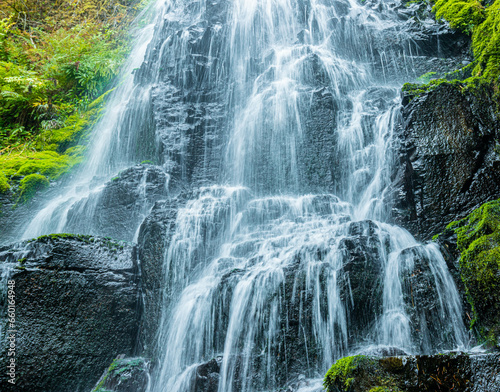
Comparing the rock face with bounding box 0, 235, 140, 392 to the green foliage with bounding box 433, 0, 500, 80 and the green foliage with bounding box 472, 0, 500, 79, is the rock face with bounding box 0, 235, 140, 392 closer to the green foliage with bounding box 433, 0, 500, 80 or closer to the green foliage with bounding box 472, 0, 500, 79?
the green foliage with bounding box 472, 0, 500, 79

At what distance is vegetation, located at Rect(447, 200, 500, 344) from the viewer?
3.79m

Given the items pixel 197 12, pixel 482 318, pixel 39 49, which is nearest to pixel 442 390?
pixel 482 318

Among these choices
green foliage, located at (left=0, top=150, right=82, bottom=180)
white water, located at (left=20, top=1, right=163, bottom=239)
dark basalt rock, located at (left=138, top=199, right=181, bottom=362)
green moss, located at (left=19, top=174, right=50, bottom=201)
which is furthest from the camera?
green foliage, located at (left=0, top=150, right=82, bottom=180)

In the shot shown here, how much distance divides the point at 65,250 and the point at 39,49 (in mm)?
12852

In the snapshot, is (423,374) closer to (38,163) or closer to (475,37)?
(475,37)

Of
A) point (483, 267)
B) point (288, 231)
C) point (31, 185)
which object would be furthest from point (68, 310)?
point (483, 267)

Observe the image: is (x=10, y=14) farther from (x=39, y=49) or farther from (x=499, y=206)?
(x=499, y=206)

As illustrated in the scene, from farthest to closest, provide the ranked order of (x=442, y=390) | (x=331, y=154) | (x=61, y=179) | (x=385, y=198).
Result: (x=61, y=179) < (x=331, y=154) < (x=385, y=198) < (x=442, y=390)

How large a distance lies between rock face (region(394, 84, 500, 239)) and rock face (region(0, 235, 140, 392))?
19.7ft

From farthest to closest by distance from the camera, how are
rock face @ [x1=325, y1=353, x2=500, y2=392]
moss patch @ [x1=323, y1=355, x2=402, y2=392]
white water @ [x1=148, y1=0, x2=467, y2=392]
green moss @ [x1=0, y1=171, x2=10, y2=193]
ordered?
1. green moss @ [x1=0, y1=171, x2=10, y2=193]
2. white water @ [x1=148, y1=0, x2=467, y2=392]
3. moss patch @ [x1=323, y1=355, x2=402, y2=392]
4. rock face @ [x1=325, y1=353, x2=500, y2=392]

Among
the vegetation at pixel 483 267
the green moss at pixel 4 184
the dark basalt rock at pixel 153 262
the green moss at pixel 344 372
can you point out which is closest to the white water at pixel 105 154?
the green moss at pixel 4 184

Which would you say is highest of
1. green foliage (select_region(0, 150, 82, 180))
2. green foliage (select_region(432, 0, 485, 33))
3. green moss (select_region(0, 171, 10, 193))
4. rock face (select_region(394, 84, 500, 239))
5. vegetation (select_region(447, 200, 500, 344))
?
green foliage (select_region(432, 0, 485, 33))

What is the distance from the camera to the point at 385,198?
726 cm

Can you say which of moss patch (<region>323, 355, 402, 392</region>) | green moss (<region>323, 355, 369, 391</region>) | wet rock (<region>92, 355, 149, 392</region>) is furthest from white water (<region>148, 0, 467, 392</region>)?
moss patch (<region>323, 355, 402, 392</region>)
